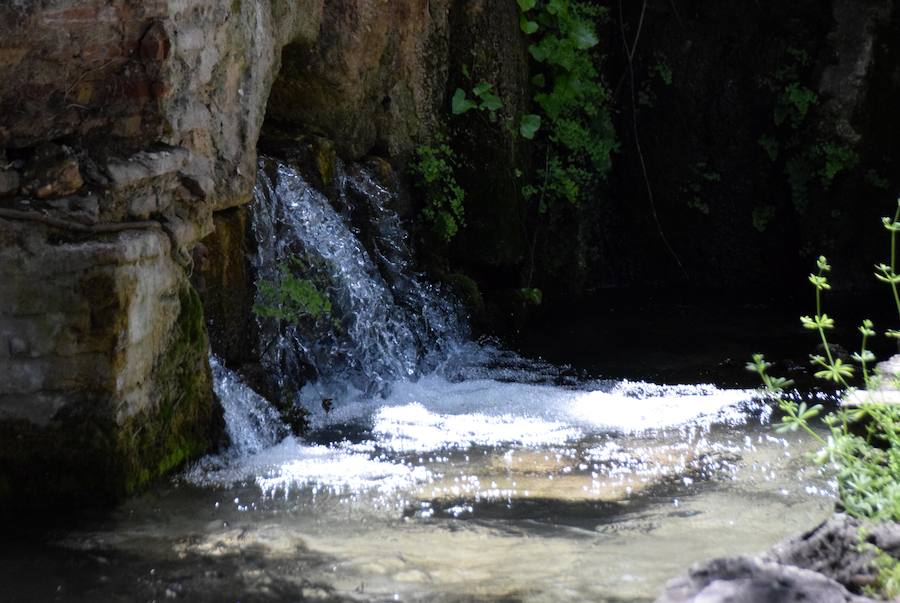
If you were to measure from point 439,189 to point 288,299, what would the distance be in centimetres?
228

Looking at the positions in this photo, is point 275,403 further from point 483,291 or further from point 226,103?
point 483,291

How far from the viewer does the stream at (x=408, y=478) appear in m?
3.62

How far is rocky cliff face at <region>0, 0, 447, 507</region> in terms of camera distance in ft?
14.3

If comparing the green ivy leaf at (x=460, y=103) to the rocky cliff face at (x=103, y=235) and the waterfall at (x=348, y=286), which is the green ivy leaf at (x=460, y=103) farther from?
the rocky cliff face at (x=103, y=235)

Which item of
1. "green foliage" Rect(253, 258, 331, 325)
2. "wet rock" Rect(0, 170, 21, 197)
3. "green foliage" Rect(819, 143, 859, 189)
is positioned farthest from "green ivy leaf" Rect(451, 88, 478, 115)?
"wet rock" Rect(0, 170, 21, 197)

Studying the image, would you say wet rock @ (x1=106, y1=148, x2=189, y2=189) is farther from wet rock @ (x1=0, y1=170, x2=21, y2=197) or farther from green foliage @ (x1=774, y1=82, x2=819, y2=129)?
green foliage @ (x1=774, y1=82, x2=819, y2=129)

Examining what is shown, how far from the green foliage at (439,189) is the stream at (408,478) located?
440 millimetres

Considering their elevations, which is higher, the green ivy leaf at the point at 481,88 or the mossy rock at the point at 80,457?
the green ivy leaf at the point at 481,88

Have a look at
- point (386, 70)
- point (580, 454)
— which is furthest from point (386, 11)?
point (580, 454)

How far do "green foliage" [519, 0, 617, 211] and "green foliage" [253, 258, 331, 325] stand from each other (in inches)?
119

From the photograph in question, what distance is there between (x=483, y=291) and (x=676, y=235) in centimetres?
278

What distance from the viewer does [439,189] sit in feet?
28.1

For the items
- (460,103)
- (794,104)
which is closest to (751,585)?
(460,103)

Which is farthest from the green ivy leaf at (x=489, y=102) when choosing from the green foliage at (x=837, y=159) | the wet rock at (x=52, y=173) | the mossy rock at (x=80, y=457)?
the wet rock at (x=52, y=173)
